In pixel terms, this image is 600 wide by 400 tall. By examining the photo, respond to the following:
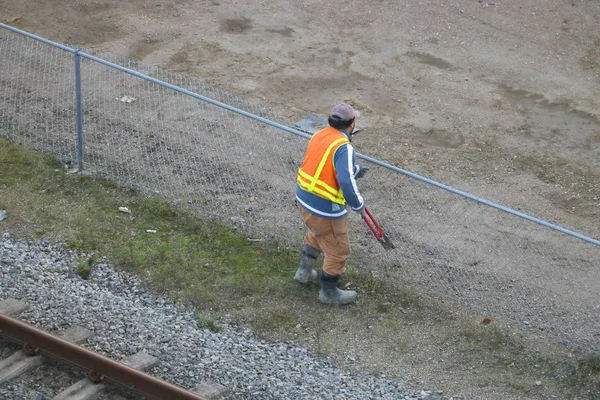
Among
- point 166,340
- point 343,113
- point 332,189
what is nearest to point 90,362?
point 166,340

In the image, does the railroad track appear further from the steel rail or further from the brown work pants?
the brown work pants

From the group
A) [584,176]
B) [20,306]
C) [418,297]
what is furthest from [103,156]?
[584,176]

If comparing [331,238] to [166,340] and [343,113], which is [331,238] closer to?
[343,113]

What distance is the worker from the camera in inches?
295

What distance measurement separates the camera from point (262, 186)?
10.2m

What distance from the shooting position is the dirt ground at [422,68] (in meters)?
11.2

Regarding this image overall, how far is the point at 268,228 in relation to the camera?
9.39 metres

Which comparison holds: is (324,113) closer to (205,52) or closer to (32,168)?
(205,52)

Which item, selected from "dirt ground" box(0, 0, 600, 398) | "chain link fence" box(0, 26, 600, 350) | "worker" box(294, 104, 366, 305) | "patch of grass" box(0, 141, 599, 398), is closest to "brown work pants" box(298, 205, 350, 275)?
"worker" box(294, 104, 366, 305)

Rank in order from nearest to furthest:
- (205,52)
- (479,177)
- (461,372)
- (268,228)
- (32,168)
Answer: (461,372) < (268,228) < (32,168) < (479,177) < (205,52)

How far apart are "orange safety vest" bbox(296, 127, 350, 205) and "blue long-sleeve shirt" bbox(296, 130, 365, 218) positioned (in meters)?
0.05

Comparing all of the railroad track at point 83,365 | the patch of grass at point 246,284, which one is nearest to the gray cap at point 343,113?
the patch of grass at point 246,284

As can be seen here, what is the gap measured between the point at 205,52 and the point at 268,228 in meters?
5.15

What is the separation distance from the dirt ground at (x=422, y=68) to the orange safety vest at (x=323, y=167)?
3.53 meters
